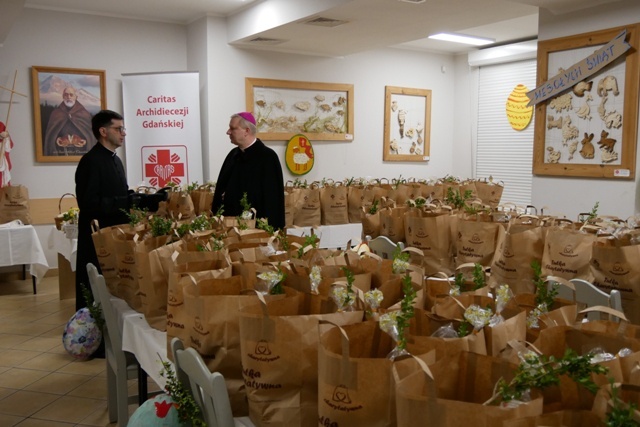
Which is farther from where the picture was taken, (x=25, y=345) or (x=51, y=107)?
(x=51, y=107)

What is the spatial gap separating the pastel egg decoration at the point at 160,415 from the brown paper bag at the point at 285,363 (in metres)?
0.57

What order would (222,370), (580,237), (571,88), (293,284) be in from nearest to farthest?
(222,370) < (293,284) < (580,237) < (571,88)

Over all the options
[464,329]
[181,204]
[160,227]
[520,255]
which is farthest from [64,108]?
[464,329]

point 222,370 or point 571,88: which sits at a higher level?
point 571,88

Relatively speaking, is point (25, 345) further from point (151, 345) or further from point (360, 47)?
point (360, 47)

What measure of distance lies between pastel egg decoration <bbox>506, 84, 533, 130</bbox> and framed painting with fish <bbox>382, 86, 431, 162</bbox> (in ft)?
4.22

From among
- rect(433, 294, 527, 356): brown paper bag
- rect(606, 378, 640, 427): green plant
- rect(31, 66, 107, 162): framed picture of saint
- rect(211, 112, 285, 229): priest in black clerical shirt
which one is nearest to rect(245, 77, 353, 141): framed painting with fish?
rect(31, 66, 107, 162): framed picture of saint

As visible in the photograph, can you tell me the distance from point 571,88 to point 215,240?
3.58 meters

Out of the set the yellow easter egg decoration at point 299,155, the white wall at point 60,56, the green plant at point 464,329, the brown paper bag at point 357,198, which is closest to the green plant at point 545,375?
the green plant at point 464,329

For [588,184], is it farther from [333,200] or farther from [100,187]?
[100,187]

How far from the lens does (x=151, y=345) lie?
86.5 inches

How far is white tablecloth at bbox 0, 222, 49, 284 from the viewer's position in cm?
→ 564

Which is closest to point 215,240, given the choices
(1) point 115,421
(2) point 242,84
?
(1) point 115,421

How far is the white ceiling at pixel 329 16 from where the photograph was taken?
5.24 metres
